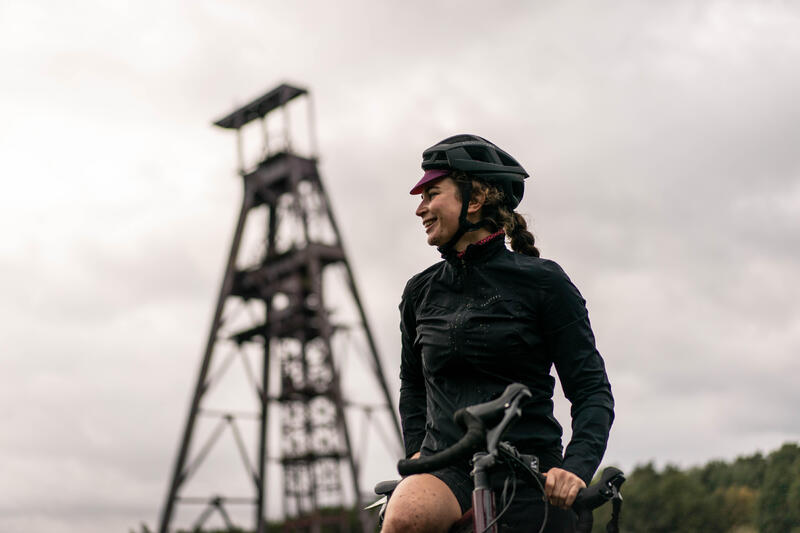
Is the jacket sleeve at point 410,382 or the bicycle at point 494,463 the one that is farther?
the jacket sleeve at point 410,382

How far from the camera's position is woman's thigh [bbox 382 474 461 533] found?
416cm

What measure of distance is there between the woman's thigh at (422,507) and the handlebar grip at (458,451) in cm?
20

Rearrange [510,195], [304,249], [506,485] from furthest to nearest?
1. [304,249]
2. [510,195]
3. [506,485]

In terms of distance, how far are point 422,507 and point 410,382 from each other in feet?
3.16

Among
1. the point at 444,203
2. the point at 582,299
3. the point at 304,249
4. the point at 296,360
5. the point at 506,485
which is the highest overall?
the point at 304,249

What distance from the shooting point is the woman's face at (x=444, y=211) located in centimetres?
468

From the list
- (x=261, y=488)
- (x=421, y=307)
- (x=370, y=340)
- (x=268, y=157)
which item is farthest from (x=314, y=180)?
(x=421, y=307)

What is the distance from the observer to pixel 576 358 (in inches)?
177

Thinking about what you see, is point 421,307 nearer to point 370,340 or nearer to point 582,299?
point 582,299

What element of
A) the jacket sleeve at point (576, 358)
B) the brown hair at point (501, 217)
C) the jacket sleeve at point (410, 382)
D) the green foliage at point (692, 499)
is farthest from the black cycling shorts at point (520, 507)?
the green foliage at point (692, 499)

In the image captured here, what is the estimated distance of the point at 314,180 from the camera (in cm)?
3300

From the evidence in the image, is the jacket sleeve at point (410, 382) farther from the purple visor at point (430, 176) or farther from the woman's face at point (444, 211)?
the purple visor at point (430, 176)

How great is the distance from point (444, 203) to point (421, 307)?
47 cm

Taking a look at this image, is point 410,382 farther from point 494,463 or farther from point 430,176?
point 494,463
